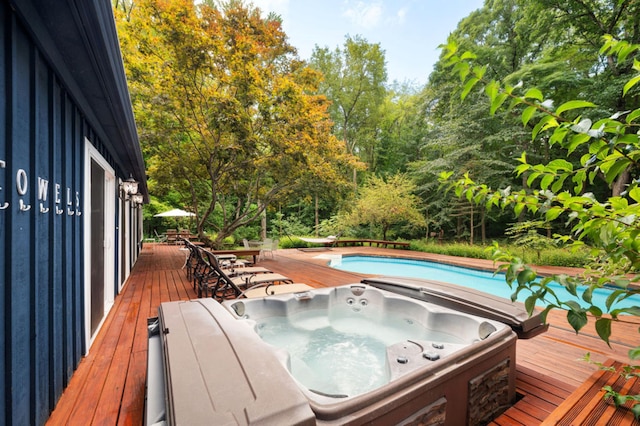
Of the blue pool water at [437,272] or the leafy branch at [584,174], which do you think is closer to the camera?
the leafy branch at [584,174]

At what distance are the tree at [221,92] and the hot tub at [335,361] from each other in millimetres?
5155

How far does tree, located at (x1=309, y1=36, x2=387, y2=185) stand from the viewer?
1573 cm

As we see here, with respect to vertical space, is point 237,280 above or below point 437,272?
above

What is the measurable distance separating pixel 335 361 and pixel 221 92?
21.3ft

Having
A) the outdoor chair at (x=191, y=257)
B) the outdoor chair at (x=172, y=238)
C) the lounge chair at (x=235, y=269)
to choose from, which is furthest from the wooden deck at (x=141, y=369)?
the outdoor chair at (x=172, y=238)

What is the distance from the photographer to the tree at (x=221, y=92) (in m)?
6.00

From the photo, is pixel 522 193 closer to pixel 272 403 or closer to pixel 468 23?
pixel 272 403

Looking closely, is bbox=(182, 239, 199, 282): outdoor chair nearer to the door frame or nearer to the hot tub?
the door frame

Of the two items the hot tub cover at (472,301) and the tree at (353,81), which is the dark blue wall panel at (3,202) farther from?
the tree at (353,81)

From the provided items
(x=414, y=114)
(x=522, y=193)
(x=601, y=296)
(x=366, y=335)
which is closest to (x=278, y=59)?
(x=366, y=335)

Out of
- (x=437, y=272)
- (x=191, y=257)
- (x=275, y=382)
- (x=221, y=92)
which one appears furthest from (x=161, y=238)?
(x=275, y=382)

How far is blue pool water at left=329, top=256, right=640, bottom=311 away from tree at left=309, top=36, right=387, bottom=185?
26.3ft

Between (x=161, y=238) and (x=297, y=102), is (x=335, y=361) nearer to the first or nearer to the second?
(x=297, y=102)

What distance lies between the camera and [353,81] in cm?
1625
